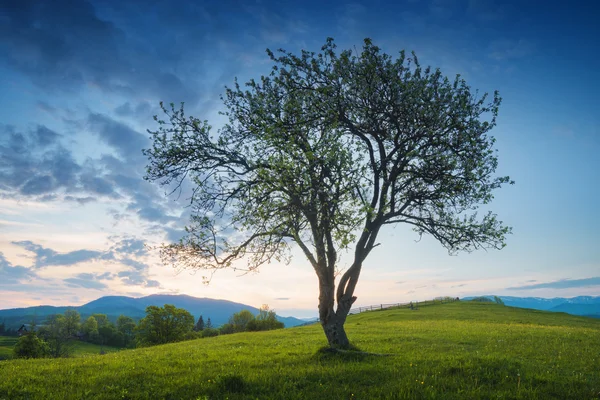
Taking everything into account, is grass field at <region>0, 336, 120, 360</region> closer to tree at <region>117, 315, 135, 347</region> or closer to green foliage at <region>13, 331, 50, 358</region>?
tree at <region>117, 315, 135, 347</region>

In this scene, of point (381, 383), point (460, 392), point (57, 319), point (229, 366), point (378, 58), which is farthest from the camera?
point (57, 319)

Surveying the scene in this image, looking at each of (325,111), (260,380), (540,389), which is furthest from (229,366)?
(325,111)

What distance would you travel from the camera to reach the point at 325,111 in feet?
59.8

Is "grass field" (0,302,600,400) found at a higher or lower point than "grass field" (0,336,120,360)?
higher

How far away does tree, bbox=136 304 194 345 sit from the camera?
69.5 m

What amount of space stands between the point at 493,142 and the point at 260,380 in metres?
16.8

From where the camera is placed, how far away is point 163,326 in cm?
7025

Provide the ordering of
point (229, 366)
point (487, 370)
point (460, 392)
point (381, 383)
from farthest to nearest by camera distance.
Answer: point (229, 366), point (487, 370), point (381, 383), point (460, 392)

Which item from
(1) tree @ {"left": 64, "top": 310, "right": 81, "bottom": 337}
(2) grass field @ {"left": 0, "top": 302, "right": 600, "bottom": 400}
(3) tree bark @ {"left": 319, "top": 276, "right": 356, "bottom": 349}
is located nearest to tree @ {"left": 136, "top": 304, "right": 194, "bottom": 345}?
(2) grass field @ {"left": 0, "top": 302, "right": 600, "bottom": 400}

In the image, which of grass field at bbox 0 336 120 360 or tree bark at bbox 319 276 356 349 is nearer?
tree bark at bbox 319 276 356 349

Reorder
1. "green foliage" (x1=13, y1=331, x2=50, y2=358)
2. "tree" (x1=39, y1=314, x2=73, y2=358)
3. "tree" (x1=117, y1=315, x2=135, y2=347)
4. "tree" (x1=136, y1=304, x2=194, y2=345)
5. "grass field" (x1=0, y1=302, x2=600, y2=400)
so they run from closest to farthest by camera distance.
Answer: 1. "grass field" (x1=0, y1=302, x2=600, y2=400)
2. "green foliage" (x1=13, y1=331, x2=50, y2=358)
3. "tree" (x1=39, y1=314, x2=73, y2=358)
4. "tree" (x1=136, y1=304, x2=194, y2=345)
5. "tree" (x1=117, y1=315, x2=135, y2=347)

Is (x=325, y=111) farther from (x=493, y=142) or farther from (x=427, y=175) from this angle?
(x=493, y=142)

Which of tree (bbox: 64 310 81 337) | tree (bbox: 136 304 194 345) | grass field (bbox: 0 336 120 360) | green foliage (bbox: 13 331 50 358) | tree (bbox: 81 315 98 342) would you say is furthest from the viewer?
tree (bbox: 81 315 98 342)

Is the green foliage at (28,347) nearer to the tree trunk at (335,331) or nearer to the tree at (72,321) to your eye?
the tree trunk at (335,331)
